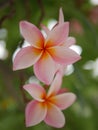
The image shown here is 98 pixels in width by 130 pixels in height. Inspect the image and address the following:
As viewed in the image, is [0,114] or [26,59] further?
[0,114]

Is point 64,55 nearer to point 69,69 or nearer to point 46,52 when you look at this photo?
point 46,52

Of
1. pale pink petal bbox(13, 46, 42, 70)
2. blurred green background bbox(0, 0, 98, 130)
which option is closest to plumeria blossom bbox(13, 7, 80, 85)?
pale pink petal bbox(13, 46, 42, 70)

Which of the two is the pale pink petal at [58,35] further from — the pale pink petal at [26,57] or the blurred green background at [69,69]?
the blurred green background at [69,69]

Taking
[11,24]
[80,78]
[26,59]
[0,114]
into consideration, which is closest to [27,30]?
[26,59]

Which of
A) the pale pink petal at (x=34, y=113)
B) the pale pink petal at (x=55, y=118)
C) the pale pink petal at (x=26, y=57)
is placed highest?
the pale pink petal at (x=26, y=57)

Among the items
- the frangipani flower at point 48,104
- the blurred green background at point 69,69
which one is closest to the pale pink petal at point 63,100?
the frangipani flower at point 48,104

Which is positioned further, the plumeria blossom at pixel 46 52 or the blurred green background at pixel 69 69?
the blurred green background at pixel 69 69

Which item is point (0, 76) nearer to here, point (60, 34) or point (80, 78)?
point (80, 78)

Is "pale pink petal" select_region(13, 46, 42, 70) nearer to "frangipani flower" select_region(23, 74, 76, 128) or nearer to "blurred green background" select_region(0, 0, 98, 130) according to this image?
"frangipani flower" select_region(23, 74, 76, 128)
